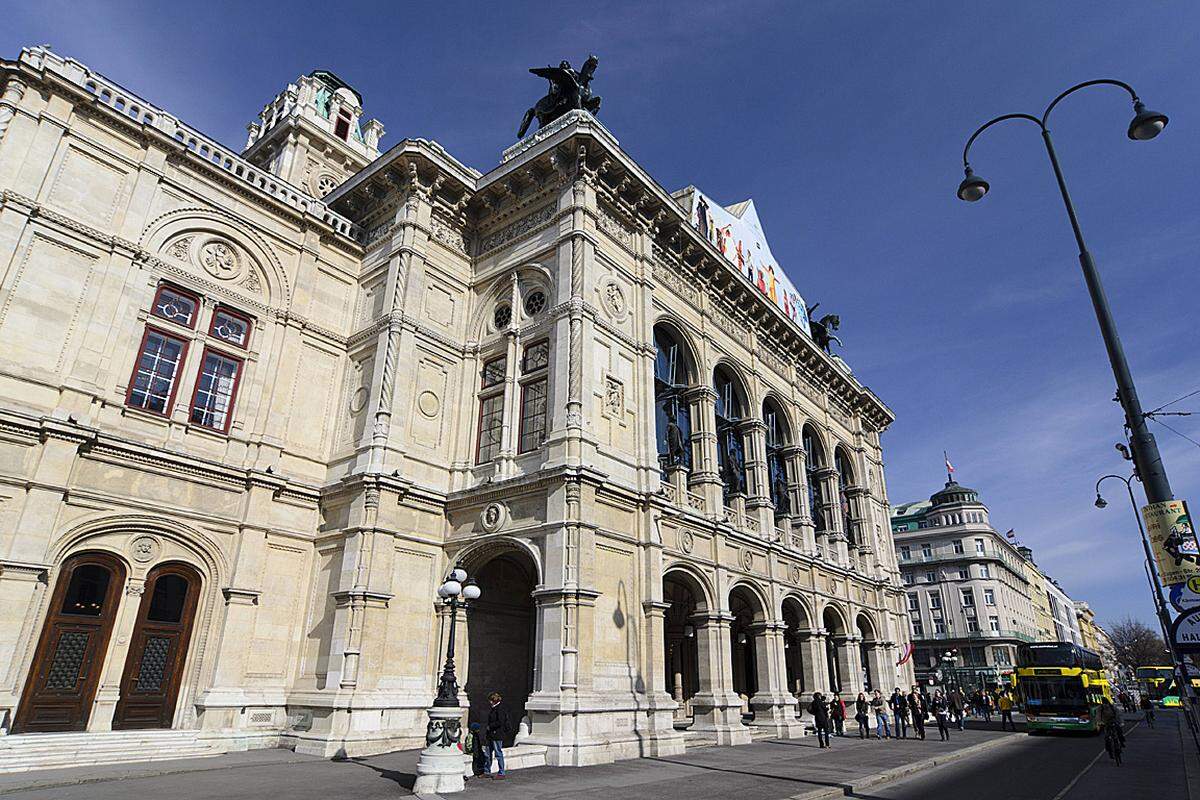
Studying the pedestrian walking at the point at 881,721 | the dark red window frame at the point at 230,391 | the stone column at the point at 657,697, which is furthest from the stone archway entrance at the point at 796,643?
the dark red window frame at the point at 230,391

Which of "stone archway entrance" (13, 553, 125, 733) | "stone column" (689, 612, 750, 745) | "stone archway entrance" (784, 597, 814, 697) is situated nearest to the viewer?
"stone archway entrance" (13, 553, 125, 733)

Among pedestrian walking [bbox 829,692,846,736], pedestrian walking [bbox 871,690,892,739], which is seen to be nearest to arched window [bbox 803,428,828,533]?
pedestrian walking [bbox 871,690,892,739]

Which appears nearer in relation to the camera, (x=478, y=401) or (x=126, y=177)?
(x=126, y=177)

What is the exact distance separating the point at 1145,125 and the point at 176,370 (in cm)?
2074

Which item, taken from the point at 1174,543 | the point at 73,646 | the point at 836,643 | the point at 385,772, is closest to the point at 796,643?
the point at 836,643

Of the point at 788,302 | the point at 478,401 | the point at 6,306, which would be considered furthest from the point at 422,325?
the point at 788,302

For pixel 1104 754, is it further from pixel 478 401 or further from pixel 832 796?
pixel 478 401

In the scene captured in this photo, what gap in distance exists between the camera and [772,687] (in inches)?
930

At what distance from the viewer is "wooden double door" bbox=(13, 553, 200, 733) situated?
48.3 feet

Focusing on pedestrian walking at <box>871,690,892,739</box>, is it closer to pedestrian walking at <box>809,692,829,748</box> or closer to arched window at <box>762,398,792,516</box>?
pedestrian walking at <box>809,692,829,748</box>

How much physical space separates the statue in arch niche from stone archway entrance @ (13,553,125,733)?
18.7 meters

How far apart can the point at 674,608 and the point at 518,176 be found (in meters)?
17.1

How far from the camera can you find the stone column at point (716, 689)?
2034cm

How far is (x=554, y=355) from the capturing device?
64.4ft
